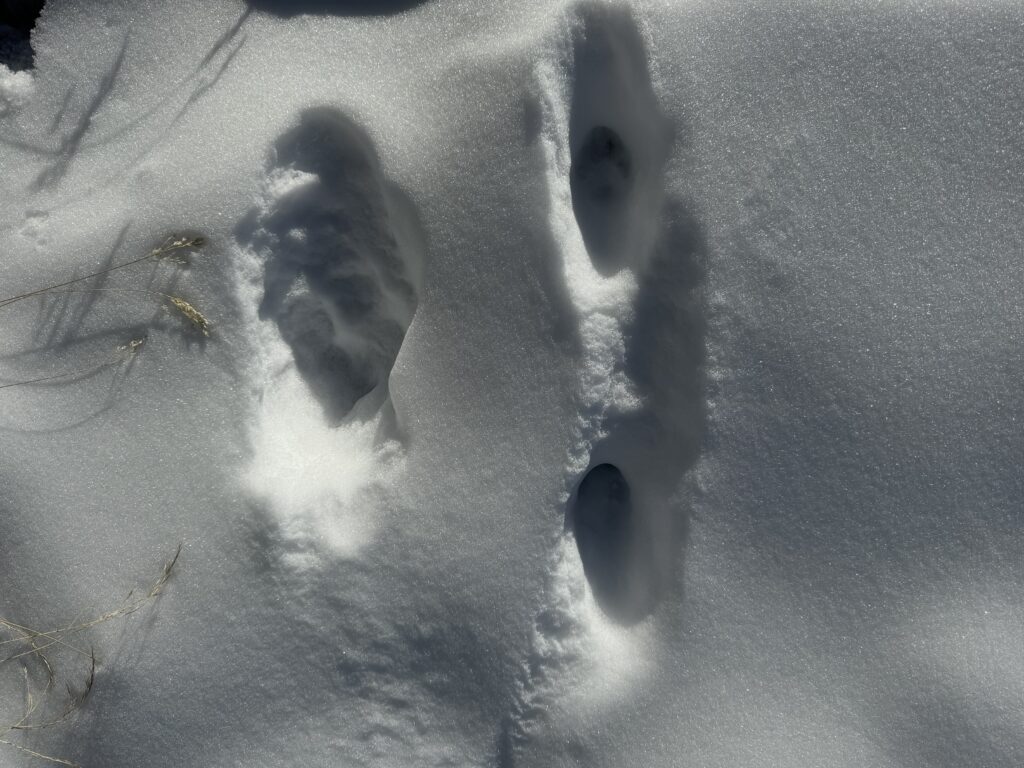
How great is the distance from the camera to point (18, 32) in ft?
5.17

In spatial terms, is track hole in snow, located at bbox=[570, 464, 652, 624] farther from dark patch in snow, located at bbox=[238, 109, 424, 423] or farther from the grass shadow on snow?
dark patch in snow, located at bbox=[238, 109, 424, 423]

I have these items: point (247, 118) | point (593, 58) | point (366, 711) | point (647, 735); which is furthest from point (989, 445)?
point (247, 118)

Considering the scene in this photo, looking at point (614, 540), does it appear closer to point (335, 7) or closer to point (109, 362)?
point (109, 362)

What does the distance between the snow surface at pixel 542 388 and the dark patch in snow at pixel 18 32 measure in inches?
3.1

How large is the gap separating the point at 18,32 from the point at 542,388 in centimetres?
155

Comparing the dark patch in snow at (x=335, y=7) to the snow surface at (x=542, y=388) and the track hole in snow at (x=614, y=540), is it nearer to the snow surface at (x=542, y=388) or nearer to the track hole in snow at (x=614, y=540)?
the snow surface at (x=542, y=388)

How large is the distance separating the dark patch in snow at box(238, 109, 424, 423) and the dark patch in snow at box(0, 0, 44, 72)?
2.18ft

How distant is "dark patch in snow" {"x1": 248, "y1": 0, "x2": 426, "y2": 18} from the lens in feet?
4.97

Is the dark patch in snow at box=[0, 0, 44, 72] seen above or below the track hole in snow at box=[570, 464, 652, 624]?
above

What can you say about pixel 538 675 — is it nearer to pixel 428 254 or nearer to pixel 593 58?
pixel 428 254

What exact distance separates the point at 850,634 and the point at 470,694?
2.86 feet

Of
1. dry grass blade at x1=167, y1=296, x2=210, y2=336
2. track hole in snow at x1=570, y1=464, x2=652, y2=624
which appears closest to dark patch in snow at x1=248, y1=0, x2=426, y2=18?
dry grass blade at x1=167, y1=296, x2=210, y2=336

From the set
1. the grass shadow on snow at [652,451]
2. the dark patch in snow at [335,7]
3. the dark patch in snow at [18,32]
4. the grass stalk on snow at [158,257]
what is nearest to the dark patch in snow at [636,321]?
the grass shadow on snow at [652,451]

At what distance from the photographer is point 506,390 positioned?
1.45 m
